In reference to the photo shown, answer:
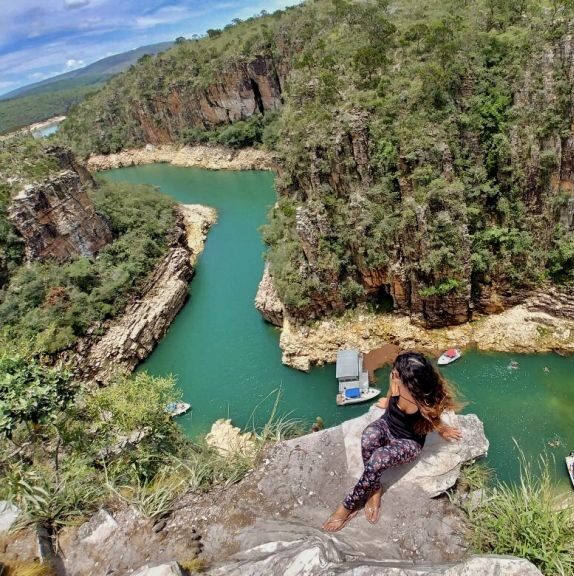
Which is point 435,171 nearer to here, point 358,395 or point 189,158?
point 358,395

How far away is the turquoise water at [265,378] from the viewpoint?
1401 centimetres

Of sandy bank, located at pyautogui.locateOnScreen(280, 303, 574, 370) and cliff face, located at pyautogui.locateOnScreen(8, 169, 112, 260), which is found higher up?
cliff face, located at pyautogui.locateOnScreen(8, 169, 112, 260)

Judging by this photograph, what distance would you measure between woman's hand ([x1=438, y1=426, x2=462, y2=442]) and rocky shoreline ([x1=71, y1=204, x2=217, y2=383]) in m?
18.5

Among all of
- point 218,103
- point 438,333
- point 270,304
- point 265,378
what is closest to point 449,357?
point 438,333

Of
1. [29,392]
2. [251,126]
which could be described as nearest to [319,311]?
[29,392]

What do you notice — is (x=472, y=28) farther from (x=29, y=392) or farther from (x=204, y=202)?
(x=204, y=202)

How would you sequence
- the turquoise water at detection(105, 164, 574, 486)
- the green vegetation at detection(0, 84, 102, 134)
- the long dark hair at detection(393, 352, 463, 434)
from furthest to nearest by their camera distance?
the green vegetation at detection(0, 84, 102, 134) → the turquoise water at detection(105, 164, 574, 486) → the long dark hair at detection(393, 352, 463, 434)

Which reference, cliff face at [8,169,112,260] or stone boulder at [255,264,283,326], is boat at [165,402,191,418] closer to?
stone boulder at [255,264,283,326]

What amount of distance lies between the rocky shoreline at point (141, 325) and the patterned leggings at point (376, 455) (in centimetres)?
1817

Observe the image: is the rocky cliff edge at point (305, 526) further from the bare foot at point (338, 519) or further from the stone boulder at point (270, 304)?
the stone boulder at point (270, 304)

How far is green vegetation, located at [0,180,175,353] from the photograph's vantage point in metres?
20.3

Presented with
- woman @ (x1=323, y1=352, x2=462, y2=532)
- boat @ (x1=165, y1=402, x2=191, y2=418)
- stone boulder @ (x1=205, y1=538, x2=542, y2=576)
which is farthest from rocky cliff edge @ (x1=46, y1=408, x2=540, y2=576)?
boat @ (x1=165, y1=402, x2=191, y2=418)

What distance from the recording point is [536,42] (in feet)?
58.0

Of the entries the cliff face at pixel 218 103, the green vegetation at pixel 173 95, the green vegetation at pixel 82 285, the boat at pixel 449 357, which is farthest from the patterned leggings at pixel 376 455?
the cliff face at pixel 218 103
